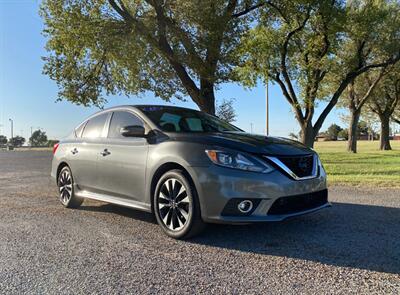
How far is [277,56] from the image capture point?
67.6 ft

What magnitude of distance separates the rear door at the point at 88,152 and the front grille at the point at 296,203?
2.92 meters

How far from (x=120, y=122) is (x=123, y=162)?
2.47 feet

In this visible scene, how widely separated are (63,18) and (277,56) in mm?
10104

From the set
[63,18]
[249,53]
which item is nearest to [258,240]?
[63,18]

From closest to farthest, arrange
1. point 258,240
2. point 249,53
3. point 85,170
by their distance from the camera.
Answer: point 258,240 < point 85,170 < point 249,53

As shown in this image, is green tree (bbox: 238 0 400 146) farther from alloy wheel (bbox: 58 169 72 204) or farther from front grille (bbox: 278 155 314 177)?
front grille (bbox: 278 155 314 177)

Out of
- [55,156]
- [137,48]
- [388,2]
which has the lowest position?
[55,156]

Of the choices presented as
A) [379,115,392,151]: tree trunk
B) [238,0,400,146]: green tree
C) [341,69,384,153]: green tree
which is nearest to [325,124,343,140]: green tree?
[379,115,392,151]: tree trunk

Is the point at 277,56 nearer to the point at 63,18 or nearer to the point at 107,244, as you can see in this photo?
the point at 63,18

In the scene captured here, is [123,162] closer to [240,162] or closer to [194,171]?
[194,171]

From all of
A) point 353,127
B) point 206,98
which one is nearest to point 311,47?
point 206,98

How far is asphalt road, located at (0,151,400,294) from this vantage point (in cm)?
355

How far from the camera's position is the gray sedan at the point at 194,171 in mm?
4566

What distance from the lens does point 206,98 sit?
16.5 meters
